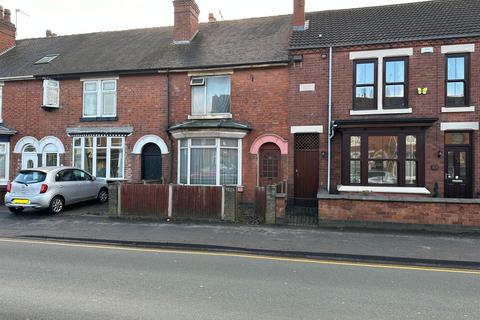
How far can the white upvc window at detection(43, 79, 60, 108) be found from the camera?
16.8 metres

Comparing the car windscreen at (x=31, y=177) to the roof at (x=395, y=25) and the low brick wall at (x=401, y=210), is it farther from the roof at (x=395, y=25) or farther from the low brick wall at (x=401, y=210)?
the roof at (x=395, y=25)

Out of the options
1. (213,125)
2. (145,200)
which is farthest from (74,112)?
(145,200)

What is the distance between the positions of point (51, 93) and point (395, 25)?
15.2 m

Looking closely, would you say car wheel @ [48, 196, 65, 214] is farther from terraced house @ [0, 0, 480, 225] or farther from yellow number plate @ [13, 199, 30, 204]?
terraced house @ [0, 0, 480, 225]

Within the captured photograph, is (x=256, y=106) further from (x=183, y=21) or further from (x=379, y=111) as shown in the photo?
(x=183, y=21)

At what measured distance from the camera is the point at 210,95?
1581cm

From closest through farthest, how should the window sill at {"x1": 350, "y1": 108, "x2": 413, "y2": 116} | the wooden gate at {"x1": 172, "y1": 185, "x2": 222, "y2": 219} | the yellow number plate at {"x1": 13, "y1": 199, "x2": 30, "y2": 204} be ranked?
1. the wooden gate at {"x1": 172, "y1": 185, "x2": 222, "y2": 219}
2. the yellow number plate at {"x1": 13, "y1": 199, "x2": 30, "y2": 204}
3. the window sill at {"x1": 350, "y1": 108, "x2": 413, "y2": 116}

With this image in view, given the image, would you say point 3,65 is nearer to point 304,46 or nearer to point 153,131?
point 153,131

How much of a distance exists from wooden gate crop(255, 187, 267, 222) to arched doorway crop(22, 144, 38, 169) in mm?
11880

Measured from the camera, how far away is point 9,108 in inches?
713

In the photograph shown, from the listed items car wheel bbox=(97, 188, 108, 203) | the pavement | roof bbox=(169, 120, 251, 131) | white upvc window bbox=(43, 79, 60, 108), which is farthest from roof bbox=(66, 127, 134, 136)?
the pavement

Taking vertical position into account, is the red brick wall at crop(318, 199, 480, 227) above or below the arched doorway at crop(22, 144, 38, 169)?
below

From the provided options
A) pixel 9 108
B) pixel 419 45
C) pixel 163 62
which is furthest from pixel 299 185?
pixel 9 108

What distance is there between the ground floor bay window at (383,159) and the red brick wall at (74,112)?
25.4 feet
